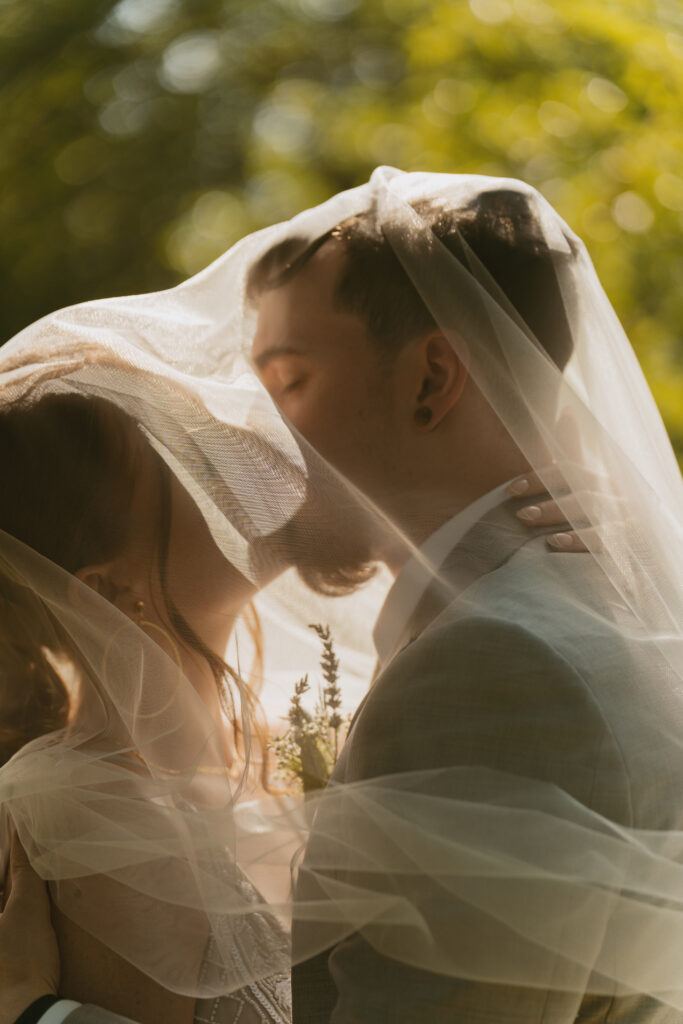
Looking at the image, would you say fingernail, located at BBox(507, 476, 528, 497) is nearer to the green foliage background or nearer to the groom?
the groom

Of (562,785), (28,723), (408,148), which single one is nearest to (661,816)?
(562,785)

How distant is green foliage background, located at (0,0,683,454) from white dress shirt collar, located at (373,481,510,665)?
1557 millimetres

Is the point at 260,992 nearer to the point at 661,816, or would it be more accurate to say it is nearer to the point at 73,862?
the point at 73,862

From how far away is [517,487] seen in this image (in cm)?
128

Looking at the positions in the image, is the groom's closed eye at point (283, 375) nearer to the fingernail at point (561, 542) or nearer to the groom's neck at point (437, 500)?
the groom's neck at point (437, 500)

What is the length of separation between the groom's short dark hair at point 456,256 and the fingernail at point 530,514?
0.91 ft

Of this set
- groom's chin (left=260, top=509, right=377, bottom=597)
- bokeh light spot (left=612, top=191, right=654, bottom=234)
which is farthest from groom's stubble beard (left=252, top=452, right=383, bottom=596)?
bokeh light spot (left=612, top=191, right=654, bottom=234)

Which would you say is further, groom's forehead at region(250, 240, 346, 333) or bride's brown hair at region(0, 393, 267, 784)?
groom's forehead at region(250, 240, 346, 333)

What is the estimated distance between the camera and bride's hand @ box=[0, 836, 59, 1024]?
1276 mm

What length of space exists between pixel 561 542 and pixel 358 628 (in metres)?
0.27

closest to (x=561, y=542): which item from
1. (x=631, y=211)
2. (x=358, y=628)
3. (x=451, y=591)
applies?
(x=451, y=591)

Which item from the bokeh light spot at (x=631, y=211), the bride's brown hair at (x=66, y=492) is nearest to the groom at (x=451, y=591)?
the bride's brown hair at (x=66, y=492)

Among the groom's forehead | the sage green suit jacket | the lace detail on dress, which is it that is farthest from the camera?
the groom's forehead

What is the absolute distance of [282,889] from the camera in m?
1.08
